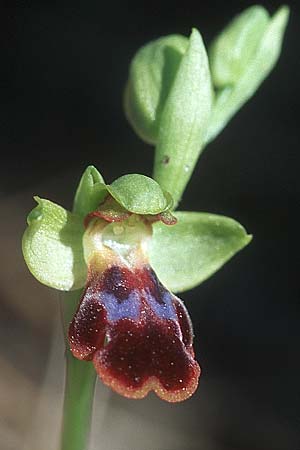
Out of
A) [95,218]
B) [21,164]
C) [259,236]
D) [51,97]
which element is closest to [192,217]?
[95,218]

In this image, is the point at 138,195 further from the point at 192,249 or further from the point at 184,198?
the point at 184,198

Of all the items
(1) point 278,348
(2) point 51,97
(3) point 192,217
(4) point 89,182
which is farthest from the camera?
(2) point 51,97

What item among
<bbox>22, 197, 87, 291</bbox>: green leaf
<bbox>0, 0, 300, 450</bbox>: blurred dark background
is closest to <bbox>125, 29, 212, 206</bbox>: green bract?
<bbox>22, 197, 87, 291</bbox>: green leaf

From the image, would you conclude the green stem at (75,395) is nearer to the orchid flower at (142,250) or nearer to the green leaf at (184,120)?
the orchid flower at (142,250)

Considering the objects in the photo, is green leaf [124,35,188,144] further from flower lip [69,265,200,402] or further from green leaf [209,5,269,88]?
flower lip [69,265,200,402]

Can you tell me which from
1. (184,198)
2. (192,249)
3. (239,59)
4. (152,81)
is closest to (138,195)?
(192,249)

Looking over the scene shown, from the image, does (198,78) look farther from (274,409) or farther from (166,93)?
(274,409)
